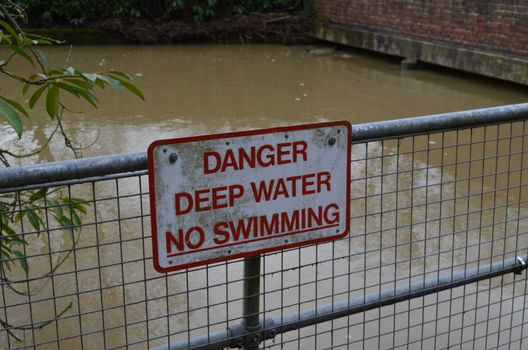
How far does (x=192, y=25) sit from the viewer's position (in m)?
13.3

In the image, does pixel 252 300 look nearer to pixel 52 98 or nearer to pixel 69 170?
pixel 69 170

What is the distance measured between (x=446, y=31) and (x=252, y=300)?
8.69 m

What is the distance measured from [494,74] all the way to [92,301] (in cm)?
665

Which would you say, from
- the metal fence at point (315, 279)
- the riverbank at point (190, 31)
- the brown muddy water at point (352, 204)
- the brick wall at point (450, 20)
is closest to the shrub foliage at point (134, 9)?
the riverbank at point (190, 31)

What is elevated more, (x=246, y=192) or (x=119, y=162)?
(x=119, y=162)

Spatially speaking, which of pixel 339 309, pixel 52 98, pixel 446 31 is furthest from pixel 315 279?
pixel 446 31

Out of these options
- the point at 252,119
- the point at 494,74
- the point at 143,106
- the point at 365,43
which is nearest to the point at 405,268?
the point at 252,119

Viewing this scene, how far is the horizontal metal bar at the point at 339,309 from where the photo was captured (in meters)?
2.00

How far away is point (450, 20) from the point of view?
9898 mm

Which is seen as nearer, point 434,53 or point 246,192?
point 246,192

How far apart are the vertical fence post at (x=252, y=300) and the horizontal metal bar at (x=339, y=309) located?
0.05 feet

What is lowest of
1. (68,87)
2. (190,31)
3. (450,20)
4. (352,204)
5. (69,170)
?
(352,204)

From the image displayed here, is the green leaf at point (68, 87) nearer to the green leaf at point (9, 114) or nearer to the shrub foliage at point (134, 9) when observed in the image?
the green leaf at point (9, 114)

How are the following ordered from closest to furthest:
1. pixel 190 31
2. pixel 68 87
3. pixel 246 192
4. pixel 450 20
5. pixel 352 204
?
pixel 246 192, pixel 68 87, pixel 352 204, pixel 450 20, pixel 190 31
